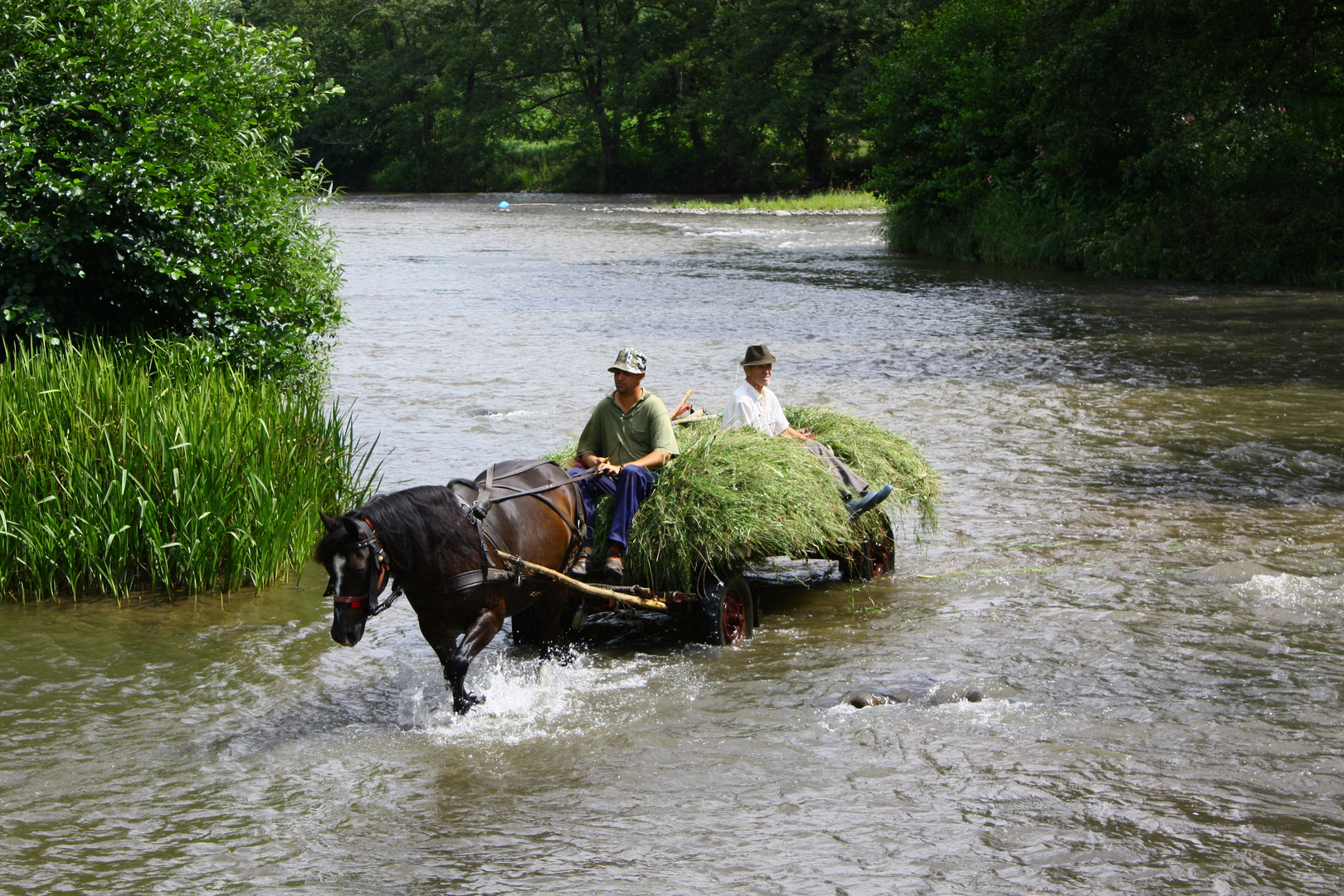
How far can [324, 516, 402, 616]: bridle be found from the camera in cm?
581

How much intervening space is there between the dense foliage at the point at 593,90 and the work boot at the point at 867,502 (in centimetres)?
5366

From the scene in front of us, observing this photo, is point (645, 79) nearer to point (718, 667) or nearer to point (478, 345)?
point (478, 345)

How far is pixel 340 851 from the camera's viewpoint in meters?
5.17

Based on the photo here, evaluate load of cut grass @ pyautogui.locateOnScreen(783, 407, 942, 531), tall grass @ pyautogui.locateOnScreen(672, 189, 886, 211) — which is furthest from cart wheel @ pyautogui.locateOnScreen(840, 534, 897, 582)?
tall grass @ pyautogui.locateOnScreen(672, 189, 886, 211)

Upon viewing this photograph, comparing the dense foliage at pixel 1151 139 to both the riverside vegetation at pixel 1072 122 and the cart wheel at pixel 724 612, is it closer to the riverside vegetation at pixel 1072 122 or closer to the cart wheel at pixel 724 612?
the riverside vegetation at pixel 1072 122

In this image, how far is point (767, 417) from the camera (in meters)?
8.63

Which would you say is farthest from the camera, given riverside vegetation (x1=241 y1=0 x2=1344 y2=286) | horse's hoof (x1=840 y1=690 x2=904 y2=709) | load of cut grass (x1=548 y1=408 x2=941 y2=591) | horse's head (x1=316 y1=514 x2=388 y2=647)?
riverside vegetation (x1=241 y1=0 x2=1344 y2=286)

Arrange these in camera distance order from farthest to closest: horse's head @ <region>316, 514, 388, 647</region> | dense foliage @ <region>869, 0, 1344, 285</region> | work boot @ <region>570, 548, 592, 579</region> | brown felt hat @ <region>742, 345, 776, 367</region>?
dense foliage @ <region>869, 0, 1344, 285</region>, brown felt hat @ <region>742, 345, 776, 367</region>, work boot @ <region>570, 548, 592, 579</region>, horse's head @ <region>316, 514, 388, 647</region>

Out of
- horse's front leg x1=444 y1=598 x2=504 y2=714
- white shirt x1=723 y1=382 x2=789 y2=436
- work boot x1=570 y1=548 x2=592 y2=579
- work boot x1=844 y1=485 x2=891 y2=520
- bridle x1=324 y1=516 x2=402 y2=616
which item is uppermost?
white shirt x1=723 y1=382 x2=789 y2=436

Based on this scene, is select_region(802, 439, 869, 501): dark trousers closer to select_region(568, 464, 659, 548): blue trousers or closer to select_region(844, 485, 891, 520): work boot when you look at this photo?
select_region(844, 485, 891, 520): work boot

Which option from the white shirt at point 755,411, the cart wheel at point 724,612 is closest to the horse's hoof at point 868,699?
the cart wheel at point 724,612

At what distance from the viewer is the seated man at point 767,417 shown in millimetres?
8359

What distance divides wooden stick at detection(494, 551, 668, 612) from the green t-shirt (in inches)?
35.4

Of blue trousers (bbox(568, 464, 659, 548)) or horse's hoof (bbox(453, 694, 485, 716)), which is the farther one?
blue trousers (bbox(568, 464, 659, 548))
